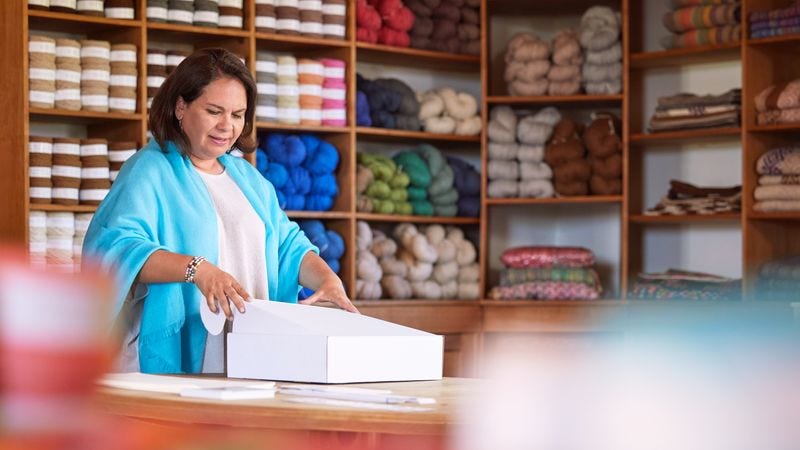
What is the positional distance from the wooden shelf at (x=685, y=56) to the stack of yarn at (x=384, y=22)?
89cm

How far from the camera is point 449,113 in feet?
15.7

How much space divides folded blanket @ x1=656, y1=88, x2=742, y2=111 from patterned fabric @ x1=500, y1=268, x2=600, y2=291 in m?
0.69

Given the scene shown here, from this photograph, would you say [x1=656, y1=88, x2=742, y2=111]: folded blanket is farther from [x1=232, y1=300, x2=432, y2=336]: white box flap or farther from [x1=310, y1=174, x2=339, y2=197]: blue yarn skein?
[x1=232, y1=300, x2=432, y2=336]: white box flap

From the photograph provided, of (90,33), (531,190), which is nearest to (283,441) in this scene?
(90,33)

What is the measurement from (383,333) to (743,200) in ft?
9.06

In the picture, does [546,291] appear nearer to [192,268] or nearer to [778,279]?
[778,279]

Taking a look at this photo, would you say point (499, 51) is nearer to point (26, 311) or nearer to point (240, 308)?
point (240, 308)

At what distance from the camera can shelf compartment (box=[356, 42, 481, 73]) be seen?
4590 mm

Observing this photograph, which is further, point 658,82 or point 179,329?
point 658,82

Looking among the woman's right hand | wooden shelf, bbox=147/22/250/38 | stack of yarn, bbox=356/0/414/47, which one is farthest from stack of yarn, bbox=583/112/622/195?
the woman's right hand

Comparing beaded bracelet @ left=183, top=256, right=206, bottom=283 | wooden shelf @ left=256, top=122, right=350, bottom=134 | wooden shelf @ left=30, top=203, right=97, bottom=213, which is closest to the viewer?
beaded bracelet @ left=183, top=256, right=206, bottom=283

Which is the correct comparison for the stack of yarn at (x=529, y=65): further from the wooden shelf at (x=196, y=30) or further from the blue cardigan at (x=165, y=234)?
the blue cardigan at (x=165, y=234)

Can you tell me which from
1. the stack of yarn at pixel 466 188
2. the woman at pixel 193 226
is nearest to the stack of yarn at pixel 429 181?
the stack of yarn at pixel 466 188

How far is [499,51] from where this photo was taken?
5027 mm
